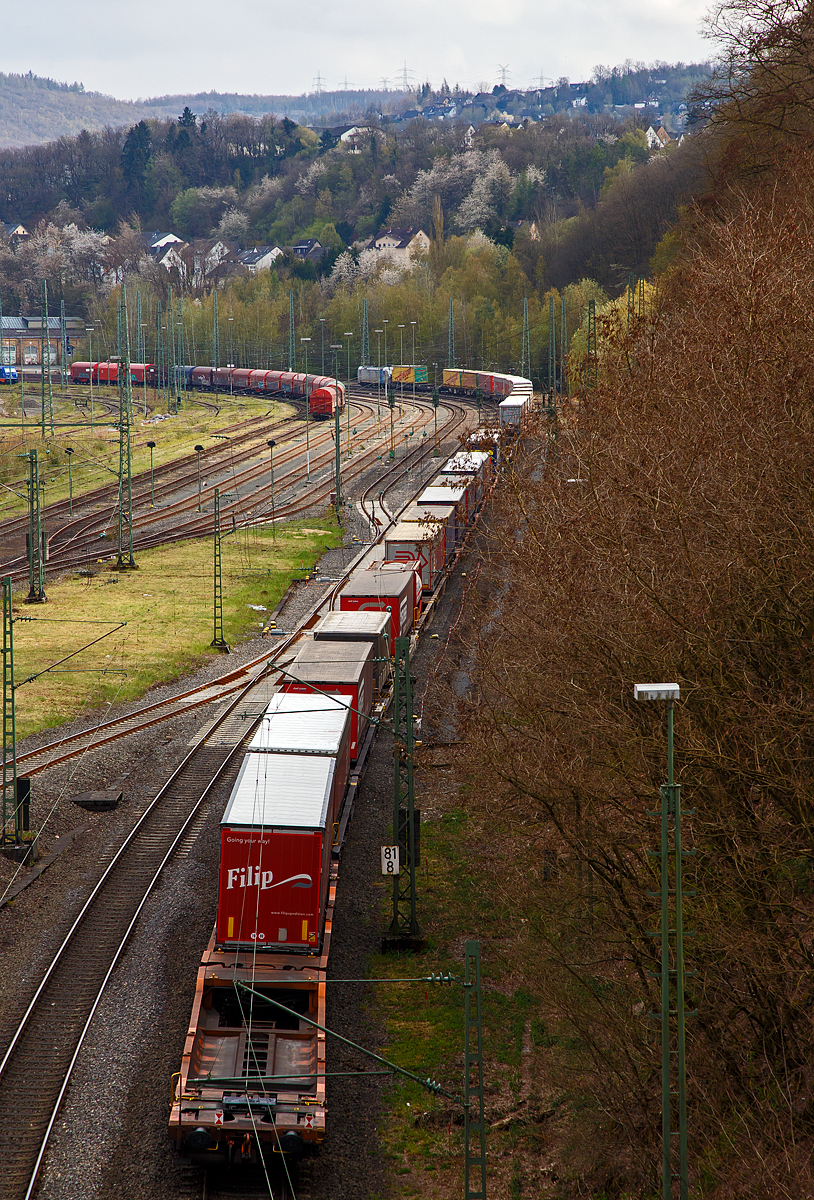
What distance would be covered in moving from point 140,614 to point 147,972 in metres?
25.2

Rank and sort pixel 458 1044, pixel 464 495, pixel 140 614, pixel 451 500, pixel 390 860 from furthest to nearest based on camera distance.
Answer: pixel 464 495 < pixel 451 500 < pixel 140 614 < pixel 390 860 < pixel 458 1044

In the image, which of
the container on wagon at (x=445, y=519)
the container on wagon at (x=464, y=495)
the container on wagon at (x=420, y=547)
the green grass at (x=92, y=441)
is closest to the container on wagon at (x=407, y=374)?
the green grass at (x=92, y=441)

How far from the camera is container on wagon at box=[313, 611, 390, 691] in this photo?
30594 mm

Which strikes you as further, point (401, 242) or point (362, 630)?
point (401, 242)

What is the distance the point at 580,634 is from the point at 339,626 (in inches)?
593

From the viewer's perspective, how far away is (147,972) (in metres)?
19.4

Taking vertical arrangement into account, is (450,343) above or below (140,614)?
above

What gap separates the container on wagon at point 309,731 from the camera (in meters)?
21.3

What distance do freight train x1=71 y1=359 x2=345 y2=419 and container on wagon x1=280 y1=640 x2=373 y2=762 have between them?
209 ft

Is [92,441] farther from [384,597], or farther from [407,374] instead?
[384,597]

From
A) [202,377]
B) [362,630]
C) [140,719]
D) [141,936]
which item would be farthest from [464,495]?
[202,377]

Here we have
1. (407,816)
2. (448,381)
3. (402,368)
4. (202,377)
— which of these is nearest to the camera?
(407,816)

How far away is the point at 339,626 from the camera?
31438 mm

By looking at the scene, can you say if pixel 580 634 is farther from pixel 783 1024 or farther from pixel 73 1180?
pixel 73 1180
